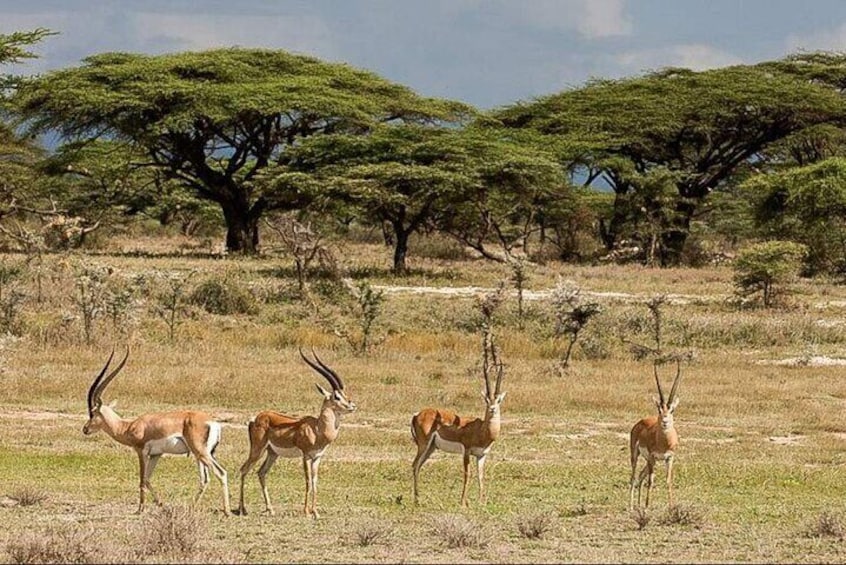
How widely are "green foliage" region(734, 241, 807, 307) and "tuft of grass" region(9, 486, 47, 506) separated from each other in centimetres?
2440

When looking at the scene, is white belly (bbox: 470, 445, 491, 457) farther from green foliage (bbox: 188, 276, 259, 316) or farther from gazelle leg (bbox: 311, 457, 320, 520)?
green foliage (bbox: 188, 276, 259, 316)

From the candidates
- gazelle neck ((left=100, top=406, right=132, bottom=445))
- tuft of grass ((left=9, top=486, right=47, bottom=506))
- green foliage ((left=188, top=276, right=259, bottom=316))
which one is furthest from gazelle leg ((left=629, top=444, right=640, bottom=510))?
green foliage ((left=188, top=276, right=259, bottom=316))

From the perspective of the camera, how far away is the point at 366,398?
67.8 feet

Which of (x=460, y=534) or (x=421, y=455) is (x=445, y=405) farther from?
(x=460, y=534)

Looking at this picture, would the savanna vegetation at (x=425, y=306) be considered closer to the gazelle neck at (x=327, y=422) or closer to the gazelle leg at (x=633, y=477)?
the gazelle leg at (x=633, y=477)

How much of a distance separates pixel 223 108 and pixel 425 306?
50.5 ft

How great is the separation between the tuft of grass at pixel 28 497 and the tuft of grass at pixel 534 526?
Answer: 4.56m

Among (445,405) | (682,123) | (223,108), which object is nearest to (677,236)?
(682,123)

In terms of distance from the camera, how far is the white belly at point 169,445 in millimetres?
11523

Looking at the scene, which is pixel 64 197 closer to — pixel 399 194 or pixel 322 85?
pixel 322 85

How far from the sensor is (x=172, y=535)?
9.30 meters

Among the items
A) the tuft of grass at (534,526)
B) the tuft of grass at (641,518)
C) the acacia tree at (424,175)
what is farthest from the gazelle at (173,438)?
the acacia tree at (424,175)

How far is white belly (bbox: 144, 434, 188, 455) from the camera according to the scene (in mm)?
11523

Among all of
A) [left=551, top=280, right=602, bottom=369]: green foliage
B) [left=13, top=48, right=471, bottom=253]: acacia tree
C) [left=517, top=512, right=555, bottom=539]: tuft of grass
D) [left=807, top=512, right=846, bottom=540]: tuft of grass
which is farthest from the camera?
[left=13, top=48, right=471, bottom=253]: acacia tree
